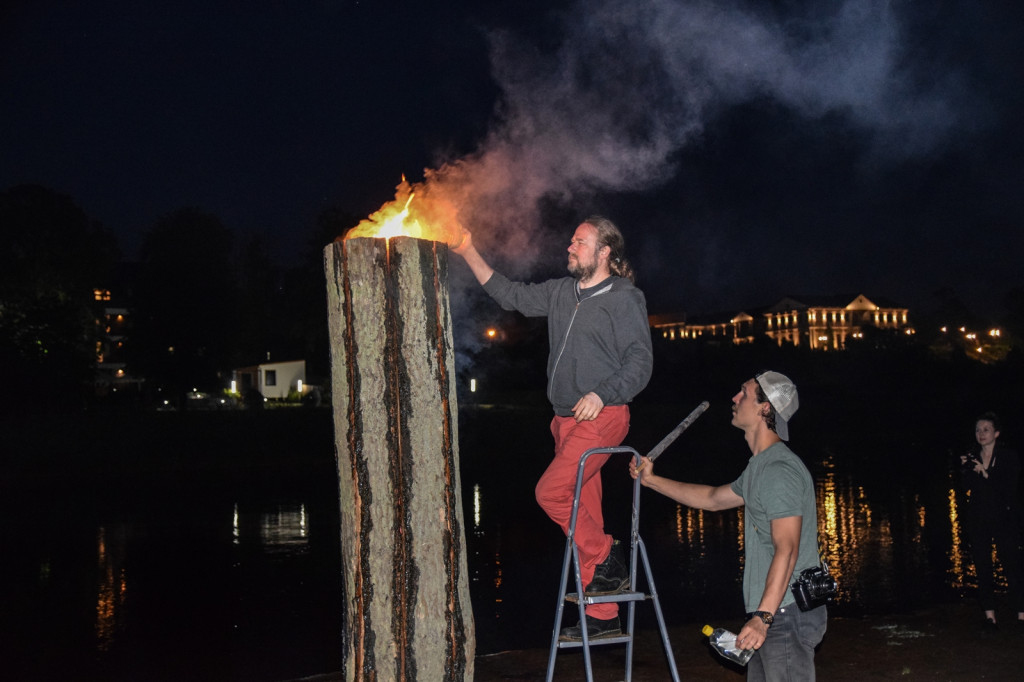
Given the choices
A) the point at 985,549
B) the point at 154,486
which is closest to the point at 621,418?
the point at 985,549

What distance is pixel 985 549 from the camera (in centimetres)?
747

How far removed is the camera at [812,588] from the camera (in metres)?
3.95

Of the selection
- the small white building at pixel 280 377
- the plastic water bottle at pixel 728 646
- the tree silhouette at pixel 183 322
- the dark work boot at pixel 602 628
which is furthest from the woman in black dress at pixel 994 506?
the small white building at pixel 280 377

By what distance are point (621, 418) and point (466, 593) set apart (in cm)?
140

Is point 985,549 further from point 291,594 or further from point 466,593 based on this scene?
point 291,594

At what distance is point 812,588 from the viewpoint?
3.96 m

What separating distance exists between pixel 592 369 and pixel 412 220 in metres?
1.27

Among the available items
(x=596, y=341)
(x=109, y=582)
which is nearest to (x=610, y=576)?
(x=596, y=341)

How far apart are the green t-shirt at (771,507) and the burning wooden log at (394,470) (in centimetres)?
134

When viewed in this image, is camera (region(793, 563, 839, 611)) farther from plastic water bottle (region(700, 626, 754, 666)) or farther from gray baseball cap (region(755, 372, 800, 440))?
gray baseball cap (region(755, 372, 800, 440))

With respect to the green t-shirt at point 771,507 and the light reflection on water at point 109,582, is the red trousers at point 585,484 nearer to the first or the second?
the green t-shirt at point 771,507

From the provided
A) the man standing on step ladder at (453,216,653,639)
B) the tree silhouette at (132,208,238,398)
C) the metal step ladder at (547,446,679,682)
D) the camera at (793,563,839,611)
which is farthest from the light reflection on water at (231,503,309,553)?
the tree silhouette at (132,208,238,398)

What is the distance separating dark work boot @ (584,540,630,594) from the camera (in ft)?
15.8

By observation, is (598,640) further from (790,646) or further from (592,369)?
(592,369)
